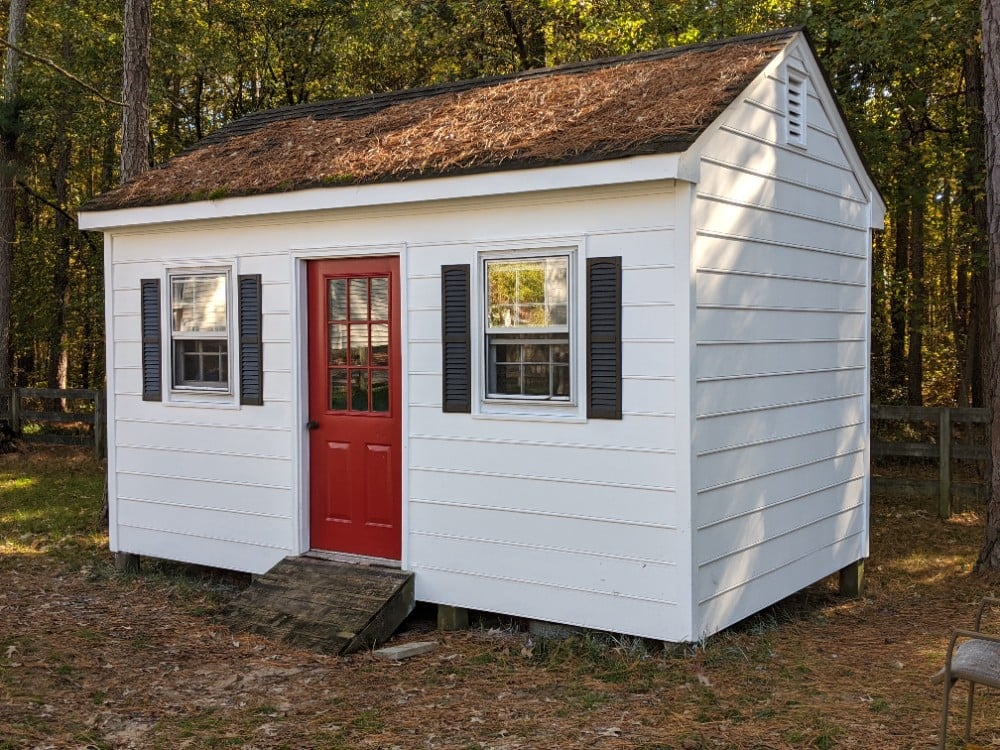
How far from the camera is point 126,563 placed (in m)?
9.15

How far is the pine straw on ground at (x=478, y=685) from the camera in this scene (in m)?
5.26

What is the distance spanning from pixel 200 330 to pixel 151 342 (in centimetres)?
55

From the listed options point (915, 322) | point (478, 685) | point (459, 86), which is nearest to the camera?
point (478, 685)

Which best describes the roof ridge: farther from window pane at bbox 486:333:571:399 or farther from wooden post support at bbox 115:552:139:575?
wooden post support at bbox 115:552:139:575

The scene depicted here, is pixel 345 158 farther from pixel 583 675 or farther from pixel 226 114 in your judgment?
pixel 226 114

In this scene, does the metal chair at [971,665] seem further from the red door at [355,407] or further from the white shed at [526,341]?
the red door at [355,407]

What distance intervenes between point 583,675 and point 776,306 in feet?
9.50

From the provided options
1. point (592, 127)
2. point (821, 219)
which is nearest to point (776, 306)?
point (821, 219)

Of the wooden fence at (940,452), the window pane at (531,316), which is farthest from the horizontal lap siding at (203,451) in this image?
the wooden fence at (940,452)

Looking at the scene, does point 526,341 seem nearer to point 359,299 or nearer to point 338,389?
point 359,299

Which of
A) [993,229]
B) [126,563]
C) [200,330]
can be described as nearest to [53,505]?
[126,563]

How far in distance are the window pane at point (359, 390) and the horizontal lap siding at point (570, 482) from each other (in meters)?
0.51

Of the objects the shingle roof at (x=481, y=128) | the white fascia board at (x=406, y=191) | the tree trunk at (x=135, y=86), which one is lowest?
the white fascia board at (x=406, y=191)

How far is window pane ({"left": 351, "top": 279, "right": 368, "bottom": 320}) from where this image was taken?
25.1 feet
